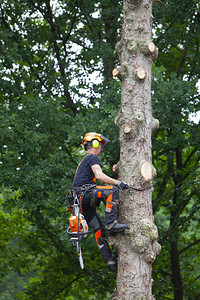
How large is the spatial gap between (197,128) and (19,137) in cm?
393

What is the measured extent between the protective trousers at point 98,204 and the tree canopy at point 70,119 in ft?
10.1

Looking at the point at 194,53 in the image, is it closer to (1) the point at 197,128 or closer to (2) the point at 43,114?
(1) the point at 197,128

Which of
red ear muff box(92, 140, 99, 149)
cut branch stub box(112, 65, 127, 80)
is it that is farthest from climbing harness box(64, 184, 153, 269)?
cut branch stub box(112, 65, 127, 80)

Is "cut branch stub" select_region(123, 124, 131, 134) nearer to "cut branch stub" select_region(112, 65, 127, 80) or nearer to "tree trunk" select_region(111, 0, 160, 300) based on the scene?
"tree trunk" select_region(111, 0, 160, 300)

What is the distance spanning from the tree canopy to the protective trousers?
10.1 ft

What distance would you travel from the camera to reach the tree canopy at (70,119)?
8953mm

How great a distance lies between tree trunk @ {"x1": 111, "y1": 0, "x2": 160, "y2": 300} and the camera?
4.77 metres

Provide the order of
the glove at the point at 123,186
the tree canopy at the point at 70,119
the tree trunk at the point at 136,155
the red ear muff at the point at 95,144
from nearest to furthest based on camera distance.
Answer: the tree trunk at the point at 136,155
the glove at the point at 123,186
the red ear muff at the point at 95,144
the tree canopy at the point at 70,119

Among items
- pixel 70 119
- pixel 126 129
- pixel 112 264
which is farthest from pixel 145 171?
pixel 70 119

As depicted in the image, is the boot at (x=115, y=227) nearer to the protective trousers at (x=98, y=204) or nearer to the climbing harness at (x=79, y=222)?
the protective trousers at (x=98, y=204)

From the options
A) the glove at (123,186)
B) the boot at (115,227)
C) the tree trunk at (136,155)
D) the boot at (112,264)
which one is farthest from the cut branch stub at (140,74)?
the boot at (112,264)

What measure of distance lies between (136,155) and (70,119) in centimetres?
489

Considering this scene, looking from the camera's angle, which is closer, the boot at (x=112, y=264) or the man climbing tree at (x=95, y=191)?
the man climbing tree at (x=95, y=191)

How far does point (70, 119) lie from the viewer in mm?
9773
